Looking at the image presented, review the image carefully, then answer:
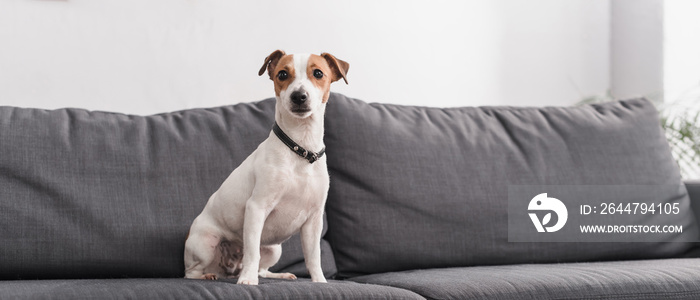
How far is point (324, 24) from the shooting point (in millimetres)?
2451

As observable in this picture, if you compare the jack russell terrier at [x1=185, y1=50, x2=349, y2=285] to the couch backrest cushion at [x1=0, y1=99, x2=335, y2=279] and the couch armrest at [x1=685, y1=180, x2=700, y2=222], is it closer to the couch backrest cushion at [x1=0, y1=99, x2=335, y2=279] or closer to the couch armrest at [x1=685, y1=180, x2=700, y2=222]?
the couch backrest cushion at [x1=0, y1=99, x2=335, y2=279]

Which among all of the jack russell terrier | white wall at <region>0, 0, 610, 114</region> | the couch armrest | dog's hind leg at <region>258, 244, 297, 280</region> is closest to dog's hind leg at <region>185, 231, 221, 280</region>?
the jack russell terrier

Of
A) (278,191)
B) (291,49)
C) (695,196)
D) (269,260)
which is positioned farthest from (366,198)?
(695,196)

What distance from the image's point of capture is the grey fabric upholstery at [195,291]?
48.4 inches

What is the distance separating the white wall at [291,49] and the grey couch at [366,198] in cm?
43

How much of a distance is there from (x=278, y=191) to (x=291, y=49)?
1.08 metres

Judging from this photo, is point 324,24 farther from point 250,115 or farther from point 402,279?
point 402,279

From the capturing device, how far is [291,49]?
7.80 feet

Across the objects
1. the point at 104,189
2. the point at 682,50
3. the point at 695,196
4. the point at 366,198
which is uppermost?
the point at 682,50

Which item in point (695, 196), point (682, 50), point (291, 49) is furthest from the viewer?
point (682, 50)

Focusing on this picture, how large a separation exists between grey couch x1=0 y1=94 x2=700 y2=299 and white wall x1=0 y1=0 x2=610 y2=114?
431 mm

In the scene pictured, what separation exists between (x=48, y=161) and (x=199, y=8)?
834mm

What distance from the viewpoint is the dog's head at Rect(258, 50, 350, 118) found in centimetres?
132

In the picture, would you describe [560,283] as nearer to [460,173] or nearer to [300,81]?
[460,173]
